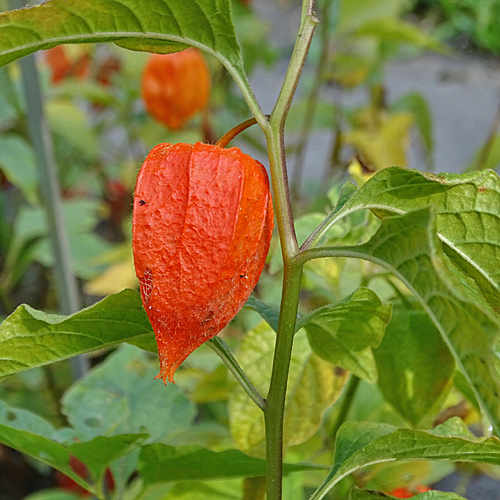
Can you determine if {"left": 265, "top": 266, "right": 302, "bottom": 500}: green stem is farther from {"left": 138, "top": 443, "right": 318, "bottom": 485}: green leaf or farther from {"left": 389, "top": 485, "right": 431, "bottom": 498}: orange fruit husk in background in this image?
{"left": 389, "top": 485, "right": 431, "bottom": 498}: orange fruit husk in background

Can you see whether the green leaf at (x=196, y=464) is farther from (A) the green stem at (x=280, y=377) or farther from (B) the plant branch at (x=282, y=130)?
(B) the plant branch at (x=282, y=130)

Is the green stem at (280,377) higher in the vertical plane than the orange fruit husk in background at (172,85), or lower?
lower

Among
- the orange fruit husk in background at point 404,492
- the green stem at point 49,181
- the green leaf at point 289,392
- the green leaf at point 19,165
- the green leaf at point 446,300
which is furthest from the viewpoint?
the green leaf at point 19,165

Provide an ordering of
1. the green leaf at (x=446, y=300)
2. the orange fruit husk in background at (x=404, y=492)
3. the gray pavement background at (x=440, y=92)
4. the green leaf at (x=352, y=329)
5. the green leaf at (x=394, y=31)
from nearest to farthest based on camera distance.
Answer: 1. the green leaf at (x=446, y=300)
2. the green leaf at (x=352, y=329)
3. the orange fruit husk in background at (x=404, y=492)
4. the green leaf at (x=394, y=31)
5. the gray pavement background at (x=440, y=92)

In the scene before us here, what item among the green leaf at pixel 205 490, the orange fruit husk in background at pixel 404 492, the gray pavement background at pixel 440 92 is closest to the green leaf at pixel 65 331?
the green leaf at pixel 205 490

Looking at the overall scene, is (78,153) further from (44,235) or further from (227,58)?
(227,58)

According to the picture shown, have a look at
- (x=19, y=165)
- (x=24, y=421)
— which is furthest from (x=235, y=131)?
(x=19, y=165)
